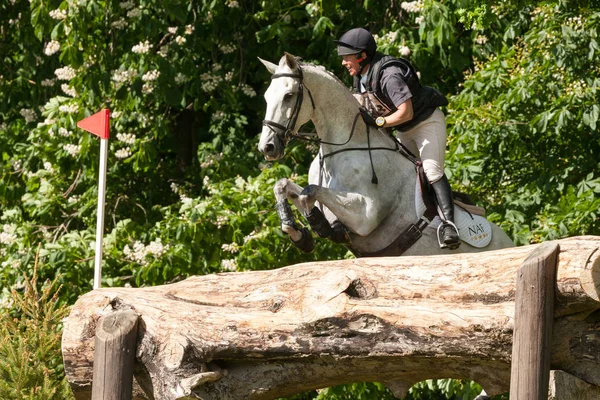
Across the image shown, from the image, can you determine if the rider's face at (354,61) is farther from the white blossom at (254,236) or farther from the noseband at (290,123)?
the white blossom at (254,236)

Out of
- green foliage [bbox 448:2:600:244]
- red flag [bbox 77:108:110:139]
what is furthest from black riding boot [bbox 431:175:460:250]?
green foliage [bbox 448:2:600:244]

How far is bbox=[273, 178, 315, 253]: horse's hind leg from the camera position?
7898 mm

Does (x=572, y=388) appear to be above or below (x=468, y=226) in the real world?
below

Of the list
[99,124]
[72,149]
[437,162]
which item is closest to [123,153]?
[72,149]

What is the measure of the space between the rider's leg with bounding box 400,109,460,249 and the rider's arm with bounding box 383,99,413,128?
0.27m

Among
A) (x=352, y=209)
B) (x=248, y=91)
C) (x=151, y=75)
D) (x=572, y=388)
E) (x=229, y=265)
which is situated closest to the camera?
(x=572, y=388)

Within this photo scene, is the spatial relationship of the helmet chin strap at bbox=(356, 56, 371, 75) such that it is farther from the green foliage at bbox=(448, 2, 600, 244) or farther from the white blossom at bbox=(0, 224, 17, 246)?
the white blossom at bbox=(0, 224, 17, 246)

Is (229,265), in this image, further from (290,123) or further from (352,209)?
(290,123)

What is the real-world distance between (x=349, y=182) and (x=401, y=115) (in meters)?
0.54

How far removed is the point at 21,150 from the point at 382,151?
693cm

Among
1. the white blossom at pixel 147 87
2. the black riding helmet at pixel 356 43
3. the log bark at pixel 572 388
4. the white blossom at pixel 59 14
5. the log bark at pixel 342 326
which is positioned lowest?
the log bark at pixel 572 388

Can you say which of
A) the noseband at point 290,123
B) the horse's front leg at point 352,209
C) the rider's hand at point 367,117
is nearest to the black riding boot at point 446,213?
the horse's front leg at point 352,209

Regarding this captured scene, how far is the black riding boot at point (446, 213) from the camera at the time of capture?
8031 mm

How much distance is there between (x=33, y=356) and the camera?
367 inches
